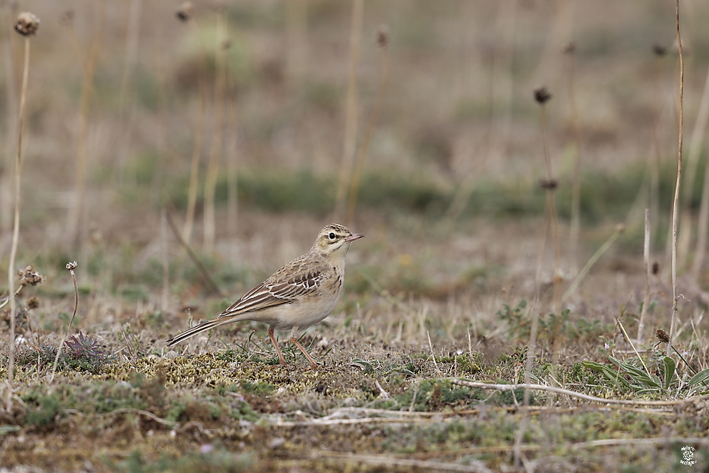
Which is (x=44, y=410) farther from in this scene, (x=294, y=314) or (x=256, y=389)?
(x=294, y=314)

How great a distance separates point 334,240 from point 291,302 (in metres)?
0.82

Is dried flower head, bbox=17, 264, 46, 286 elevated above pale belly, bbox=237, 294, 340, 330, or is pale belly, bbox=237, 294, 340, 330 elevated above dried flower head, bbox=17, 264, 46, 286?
dried flower head, bbox=17, 264, 46, 286

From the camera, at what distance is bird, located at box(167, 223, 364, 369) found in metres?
4.98

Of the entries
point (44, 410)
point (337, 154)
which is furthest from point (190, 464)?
point (337, 154)

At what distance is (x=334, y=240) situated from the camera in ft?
18.7

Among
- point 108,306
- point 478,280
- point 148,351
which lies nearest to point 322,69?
point 478,280

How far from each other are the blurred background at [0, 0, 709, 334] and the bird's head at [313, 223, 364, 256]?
78cm

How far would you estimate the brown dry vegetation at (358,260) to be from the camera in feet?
11.8

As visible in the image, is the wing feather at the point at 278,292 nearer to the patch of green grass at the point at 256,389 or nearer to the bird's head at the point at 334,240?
the bird's head at the point at 334,240

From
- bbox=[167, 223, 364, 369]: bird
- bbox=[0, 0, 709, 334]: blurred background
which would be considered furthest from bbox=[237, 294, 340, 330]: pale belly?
bbox=[0, 0, 709, 334]: blurred background

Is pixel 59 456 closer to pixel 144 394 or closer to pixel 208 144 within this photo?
pixel 144 394

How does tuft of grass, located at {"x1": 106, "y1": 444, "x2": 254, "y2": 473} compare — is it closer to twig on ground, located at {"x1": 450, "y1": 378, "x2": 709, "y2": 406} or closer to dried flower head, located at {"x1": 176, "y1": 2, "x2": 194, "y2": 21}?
twig on ground, located at {"x1": 450, "y1": 378, "x2": 709, "y2": 406}

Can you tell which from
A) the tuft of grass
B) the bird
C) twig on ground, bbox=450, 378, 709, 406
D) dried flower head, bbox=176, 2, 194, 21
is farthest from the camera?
dried flower head, bbox=176, 2, 194, 21

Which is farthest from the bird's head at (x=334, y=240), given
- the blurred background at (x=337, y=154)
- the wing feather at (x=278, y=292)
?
the blurred background at (x=337, y=154)
